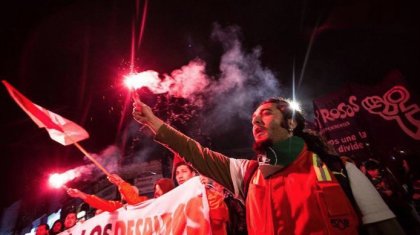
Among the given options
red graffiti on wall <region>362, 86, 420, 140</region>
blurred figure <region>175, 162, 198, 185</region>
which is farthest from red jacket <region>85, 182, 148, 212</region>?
red graffiti on wall <region>362, 86, 420, 140</region>

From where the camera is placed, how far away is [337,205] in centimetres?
177

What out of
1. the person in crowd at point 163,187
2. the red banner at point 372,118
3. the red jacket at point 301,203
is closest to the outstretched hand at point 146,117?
the red jacket at point 301,203

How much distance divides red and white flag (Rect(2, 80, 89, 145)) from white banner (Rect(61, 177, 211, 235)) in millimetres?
1784

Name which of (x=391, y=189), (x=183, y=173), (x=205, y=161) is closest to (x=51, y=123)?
(x=183, y=173)

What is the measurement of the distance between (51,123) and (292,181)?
4684 mm

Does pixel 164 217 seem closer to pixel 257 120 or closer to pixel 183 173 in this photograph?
pixel 183 173

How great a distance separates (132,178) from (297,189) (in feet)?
64.2

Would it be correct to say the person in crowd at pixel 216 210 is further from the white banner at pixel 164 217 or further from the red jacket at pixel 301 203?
the red jacket at pixel 301 203

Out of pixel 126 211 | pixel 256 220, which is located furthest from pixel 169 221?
pixel 256 220

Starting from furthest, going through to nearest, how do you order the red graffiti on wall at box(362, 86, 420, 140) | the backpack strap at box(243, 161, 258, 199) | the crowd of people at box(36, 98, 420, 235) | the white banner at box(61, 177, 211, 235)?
the red graffiti on wall at box(362, 86, 420, 140), the white banner at box(61, 177, 211, 235), the backpack strap at box(243, 161, 258, 199), the crowd of people at box(36, 98, 420, 235)

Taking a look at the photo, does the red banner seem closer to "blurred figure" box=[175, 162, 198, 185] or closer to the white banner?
"blurred figure" box=[175, 162, 198, 185]

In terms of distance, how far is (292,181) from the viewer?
2.00 m

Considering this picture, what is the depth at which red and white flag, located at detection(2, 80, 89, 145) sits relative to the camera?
4.56 metres

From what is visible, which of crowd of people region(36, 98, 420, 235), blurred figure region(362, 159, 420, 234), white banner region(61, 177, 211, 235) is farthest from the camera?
white banner region(61, 177, 211, 235)
